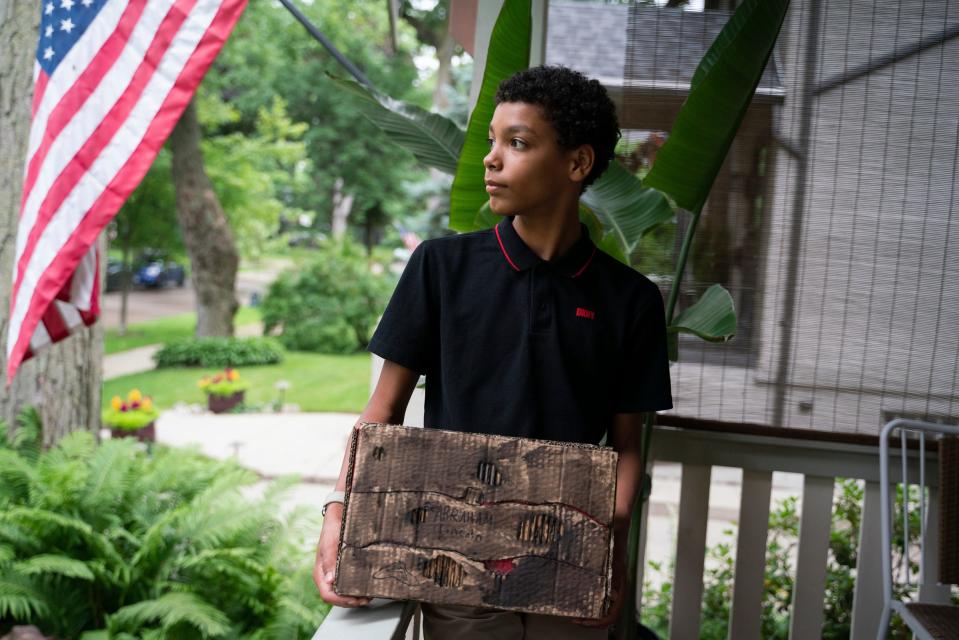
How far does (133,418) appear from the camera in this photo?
25.8 feet

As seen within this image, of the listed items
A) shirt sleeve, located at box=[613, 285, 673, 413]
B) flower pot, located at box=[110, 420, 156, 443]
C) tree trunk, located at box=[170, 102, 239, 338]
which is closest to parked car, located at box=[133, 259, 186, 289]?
tree trunk, located at box=[170, 102, 239, 338]

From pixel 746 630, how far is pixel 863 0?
6.13ft

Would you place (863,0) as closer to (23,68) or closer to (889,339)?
(889,339)

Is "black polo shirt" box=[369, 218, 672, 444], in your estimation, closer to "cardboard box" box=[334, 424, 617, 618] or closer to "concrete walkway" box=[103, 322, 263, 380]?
"cardboard box" box=[334, 424, 617, 618]

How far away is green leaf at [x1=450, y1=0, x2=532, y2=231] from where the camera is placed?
205cm

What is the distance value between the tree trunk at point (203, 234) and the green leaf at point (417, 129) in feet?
34.1

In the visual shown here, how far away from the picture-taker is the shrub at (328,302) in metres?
15.1

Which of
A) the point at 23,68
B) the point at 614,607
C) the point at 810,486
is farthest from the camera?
the point at 23,68

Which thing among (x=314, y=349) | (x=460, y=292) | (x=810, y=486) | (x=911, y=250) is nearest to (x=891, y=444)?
(x=810, y=486)

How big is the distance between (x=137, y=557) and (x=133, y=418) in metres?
4.74

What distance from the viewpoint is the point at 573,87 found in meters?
1.38

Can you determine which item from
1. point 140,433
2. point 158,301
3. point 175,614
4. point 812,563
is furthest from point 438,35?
point 812,563

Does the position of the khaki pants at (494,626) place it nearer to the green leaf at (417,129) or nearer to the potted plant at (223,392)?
the green leaf at (417,129)

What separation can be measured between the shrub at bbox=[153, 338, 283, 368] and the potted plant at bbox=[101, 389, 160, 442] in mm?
5409
